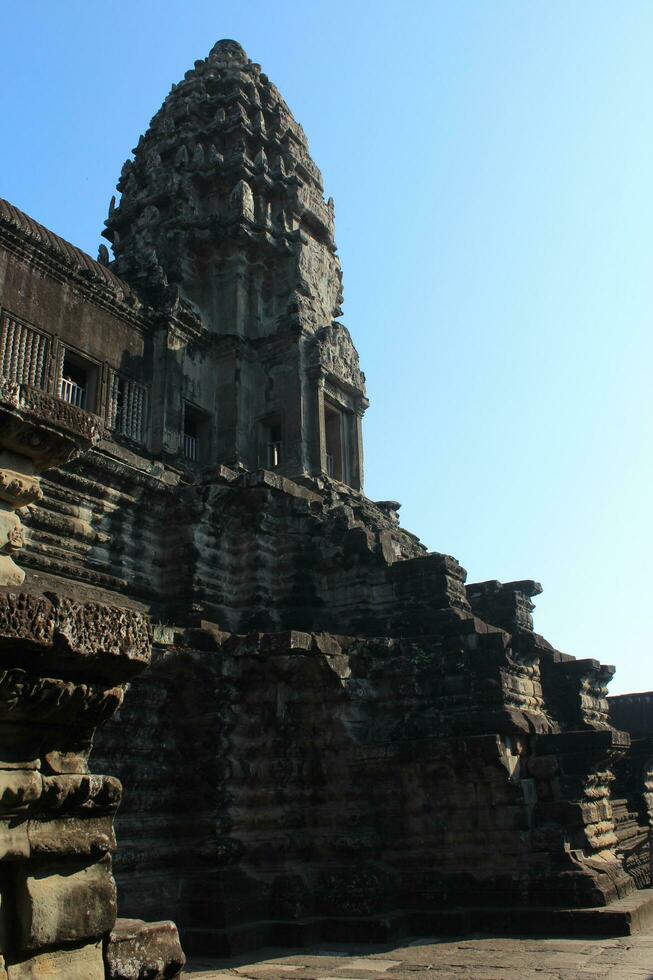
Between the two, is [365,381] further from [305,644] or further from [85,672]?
[85,672]

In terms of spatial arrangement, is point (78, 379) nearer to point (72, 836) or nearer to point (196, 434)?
point (196, 434)

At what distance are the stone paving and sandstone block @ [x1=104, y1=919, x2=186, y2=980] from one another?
3350 millimetres

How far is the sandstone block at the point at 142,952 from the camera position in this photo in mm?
3682

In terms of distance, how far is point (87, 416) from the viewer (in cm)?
402

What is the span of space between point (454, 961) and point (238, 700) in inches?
154

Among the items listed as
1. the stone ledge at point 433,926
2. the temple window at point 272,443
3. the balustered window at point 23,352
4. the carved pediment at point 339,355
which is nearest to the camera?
the stone ledge at point 433,926

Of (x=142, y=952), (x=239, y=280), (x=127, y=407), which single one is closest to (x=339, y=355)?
(x=239, y=280)

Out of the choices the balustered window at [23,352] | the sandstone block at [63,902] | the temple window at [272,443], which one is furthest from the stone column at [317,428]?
the sandstone block at [63,902]

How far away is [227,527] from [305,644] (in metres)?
3.72

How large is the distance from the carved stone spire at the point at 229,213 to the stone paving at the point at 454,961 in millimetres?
13309

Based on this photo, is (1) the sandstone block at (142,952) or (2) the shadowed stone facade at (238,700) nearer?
(2) the shadowed stone facade at (238,700)

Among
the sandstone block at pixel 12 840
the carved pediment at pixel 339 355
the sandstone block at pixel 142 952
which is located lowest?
the sandstone block at pixel 142 952

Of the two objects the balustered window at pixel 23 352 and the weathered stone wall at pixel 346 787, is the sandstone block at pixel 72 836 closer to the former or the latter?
the weathered stone wall at pixel 346 787

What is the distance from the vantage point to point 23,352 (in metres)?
14.3
